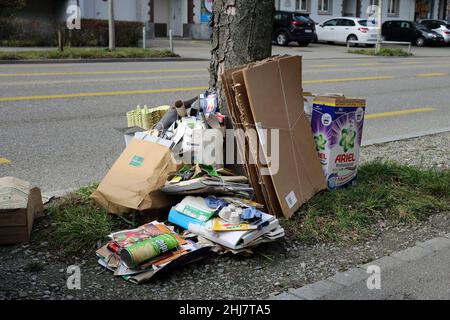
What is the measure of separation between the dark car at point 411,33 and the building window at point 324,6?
500 centimetres

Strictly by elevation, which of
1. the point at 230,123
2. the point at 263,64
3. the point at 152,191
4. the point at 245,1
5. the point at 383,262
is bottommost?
the point at 383,262

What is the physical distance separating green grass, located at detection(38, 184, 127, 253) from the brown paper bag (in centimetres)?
11

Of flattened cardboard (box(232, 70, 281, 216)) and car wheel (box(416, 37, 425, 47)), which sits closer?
flattened cardboard (box(232, 70, 281, 216))

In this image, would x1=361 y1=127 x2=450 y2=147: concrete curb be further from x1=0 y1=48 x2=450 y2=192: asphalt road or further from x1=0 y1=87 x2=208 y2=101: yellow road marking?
x1=0 y1=87 x2=208 y2=101: yellow road marking

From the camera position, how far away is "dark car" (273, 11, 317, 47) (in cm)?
3192

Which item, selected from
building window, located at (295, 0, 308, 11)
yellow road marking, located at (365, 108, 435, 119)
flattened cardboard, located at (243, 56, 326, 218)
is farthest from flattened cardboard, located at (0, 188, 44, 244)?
building window, located at (295, 0, 308, 11)

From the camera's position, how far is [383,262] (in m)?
4.23

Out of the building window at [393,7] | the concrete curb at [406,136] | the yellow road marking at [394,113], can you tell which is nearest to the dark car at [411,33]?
the building window at [393,7]

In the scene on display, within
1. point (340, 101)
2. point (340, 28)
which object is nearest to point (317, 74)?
point (340, 101)

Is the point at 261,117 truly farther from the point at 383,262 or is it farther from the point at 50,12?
the point at 50,12

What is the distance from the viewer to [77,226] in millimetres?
4387

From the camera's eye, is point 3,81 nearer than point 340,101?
No

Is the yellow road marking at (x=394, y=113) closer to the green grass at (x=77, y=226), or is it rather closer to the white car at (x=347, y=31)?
the green grass at (x=77, y=226)

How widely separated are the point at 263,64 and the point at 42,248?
214 cm
